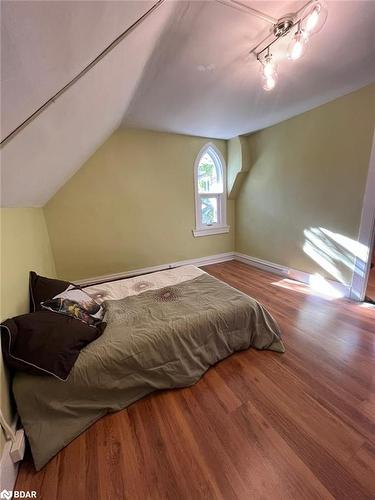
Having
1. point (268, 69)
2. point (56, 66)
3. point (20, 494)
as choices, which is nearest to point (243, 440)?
point (20, 494)

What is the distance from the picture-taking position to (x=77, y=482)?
0.98m

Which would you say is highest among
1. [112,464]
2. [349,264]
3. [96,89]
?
[96,89]

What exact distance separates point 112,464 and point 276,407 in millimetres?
985

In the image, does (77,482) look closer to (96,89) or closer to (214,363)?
(214,363)

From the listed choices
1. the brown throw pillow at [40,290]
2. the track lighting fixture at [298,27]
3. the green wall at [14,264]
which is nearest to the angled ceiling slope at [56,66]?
the green wall at [14,264]

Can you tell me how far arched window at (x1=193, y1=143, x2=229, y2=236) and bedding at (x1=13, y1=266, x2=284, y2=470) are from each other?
205 cm

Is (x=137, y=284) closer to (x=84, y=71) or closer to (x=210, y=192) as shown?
(x=84, y=71)

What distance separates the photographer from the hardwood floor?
95 centimetres

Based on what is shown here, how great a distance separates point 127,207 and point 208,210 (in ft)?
5.23

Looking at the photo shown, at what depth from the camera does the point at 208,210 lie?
13.4 feet

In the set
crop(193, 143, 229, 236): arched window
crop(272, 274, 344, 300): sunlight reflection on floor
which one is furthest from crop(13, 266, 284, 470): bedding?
crop(193, 143, 229, 236): arched window

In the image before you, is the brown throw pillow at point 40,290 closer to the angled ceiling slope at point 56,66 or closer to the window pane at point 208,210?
the angled ceiling slope at point 56,66

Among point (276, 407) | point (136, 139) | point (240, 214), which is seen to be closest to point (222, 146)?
point (240, 214)

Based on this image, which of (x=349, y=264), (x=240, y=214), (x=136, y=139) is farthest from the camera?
(x=240, y=214)
